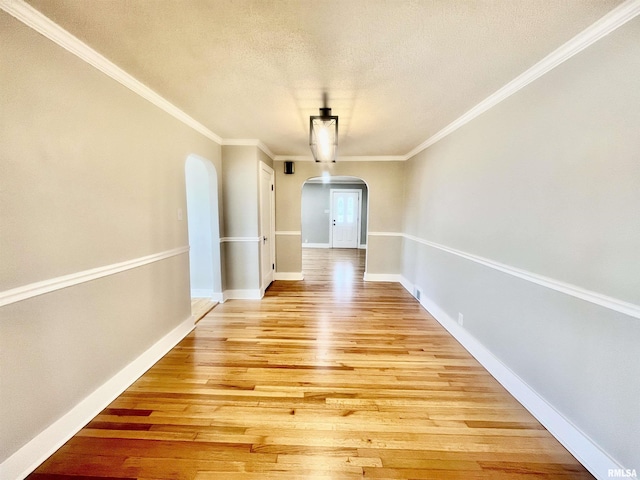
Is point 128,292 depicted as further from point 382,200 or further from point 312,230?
point 312,230

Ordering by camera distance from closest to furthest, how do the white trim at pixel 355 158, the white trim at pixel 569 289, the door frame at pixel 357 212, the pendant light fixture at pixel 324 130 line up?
the white trim at pixel 569 289
the pendant light fixture at pixel 324 130
the white trim at pixel 355 158
the door frame at pixel 357 212

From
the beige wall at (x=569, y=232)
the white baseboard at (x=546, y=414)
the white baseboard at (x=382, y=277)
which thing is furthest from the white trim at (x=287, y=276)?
the beige wall at (x=569, y=232)

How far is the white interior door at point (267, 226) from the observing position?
405 cm

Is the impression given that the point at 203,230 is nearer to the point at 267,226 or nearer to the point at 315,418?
the point at 267,226

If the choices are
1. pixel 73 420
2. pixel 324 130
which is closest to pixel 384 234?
pixel 324 130

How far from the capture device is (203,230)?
3.90 metres

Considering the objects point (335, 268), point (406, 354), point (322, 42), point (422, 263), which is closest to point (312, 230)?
point (335, 268)

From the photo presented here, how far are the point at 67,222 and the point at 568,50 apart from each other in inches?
121

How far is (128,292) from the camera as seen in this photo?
1.99 meters

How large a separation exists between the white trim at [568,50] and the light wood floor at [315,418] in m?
2.25

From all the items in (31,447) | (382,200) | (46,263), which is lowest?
(31,447)

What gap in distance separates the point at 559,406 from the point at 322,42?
102 inches

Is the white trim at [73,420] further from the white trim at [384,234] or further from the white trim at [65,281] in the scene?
the white trim at [384,234]

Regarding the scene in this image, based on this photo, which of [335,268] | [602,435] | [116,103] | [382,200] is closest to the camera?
[602,435]
